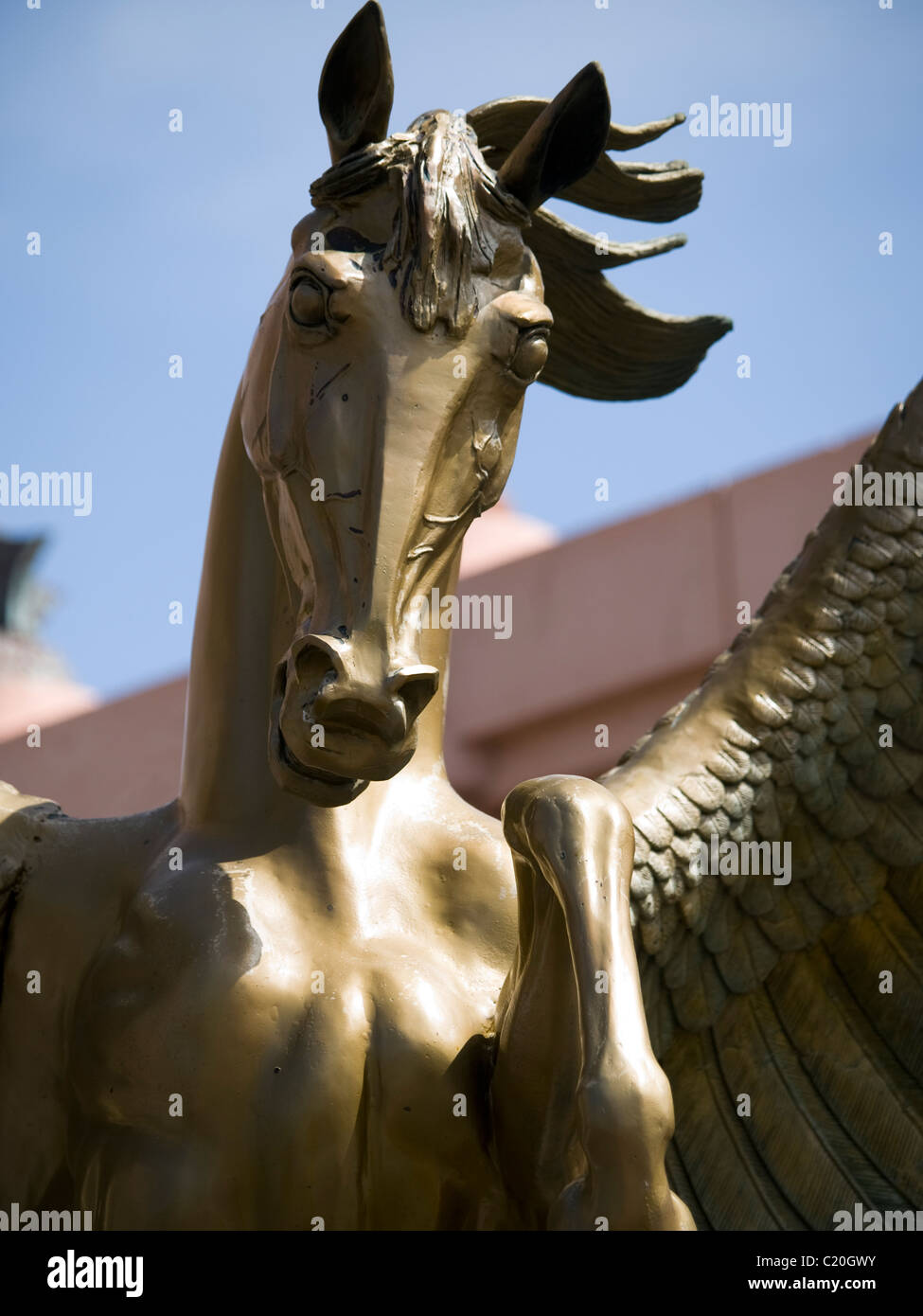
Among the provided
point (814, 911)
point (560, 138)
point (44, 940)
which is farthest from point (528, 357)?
point (814, 911)

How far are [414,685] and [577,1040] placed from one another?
42 centimetres

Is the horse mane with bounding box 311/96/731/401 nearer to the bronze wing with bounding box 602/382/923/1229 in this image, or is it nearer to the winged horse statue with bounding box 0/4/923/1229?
the winged horse statue with bounding box 0/4/923/1229

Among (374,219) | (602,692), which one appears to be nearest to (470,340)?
(374,219)

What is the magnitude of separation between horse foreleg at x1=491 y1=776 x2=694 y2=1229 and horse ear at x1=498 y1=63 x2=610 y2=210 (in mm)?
625

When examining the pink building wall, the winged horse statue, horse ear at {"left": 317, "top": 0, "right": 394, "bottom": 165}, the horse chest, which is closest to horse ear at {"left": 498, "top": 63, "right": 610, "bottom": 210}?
the winged horse statue

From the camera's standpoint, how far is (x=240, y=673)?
2170 millimetres

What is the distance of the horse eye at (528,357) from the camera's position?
6.35 feet

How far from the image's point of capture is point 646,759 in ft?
8.63

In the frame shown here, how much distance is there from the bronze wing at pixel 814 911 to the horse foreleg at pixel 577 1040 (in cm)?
→ 67

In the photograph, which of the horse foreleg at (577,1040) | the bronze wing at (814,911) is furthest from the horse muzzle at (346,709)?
the bronze wing at (814,911)

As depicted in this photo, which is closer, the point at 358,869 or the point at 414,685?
the point at 414,685

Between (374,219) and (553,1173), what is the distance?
0.95 m

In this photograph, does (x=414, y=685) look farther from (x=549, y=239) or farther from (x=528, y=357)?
(x=549, y=239)

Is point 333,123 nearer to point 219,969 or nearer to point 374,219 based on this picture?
point 374,219
